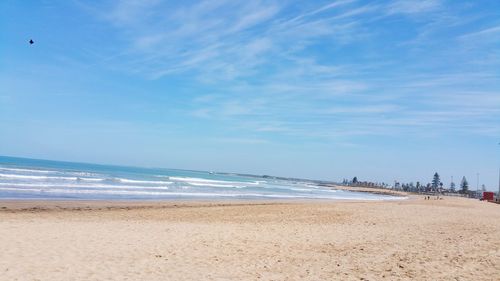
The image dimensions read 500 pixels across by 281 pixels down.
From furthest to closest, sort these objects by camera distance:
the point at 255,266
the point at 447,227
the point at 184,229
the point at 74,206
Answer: the point at 74,206 → the point at 447,227 → the point at 184,229 → the point at 255,266

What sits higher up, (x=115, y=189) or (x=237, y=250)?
(x=115, y=189)

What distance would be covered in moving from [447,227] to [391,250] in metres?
6.82

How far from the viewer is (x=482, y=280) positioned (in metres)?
7.79

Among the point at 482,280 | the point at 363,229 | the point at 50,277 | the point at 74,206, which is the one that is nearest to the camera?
the point at 50,277

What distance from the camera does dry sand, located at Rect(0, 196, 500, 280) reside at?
26.0ft

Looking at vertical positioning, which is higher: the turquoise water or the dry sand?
the turquoise water

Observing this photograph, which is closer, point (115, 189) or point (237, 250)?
point (237, 250)

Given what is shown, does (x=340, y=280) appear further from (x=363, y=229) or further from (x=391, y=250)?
(x=363, y=229)

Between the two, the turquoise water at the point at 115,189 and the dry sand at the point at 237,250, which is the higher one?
the turquoise water at the point at 115,189

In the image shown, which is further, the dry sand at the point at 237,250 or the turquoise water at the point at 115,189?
the turquoise water at the point at 115,189

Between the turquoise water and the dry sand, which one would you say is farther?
the turquoise water

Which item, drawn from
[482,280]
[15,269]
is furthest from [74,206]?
[482,280]

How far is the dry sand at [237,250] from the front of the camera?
26.0 feet

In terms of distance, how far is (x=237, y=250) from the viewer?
33.6ft
